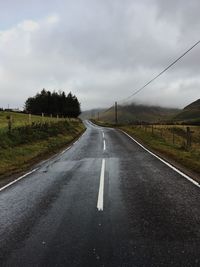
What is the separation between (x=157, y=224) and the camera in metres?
6.59

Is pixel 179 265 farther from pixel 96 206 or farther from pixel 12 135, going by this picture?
pixel 12 135

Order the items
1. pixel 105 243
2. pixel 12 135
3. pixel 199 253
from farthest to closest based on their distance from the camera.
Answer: pixel 12 135, pixel 105 243, pixel 199 253

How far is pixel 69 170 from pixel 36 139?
522 inches

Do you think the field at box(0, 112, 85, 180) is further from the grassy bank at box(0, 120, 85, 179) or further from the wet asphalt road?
the wet asphalt road

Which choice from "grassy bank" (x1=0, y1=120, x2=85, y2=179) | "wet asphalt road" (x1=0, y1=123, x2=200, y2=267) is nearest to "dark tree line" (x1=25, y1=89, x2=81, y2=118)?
"grassy bank" (x1=0, y1=120, x2=85, y2=179)

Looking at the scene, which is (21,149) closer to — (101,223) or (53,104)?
(101,223)

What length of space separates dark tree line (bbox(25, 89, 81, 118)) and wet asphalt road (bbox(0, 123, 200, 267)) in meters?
97.3

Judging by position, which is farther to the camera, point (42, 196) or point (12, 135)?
point (12, 135)

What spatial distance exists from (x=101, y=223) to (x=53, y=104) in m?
104

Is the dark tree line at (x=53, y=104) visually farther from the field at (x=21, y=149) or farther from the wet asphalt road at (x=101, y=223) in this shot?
the wet asphalt road at (x=101, y=223)

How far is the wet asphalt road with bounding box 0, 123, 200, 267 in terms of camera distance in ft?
16.7

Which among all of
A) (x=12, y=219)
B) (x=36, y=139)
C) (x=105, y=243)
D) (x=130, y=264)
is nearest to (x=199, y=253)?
Answer: (x=130, y=264)

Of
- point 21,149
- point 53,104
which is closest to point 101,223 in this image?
point 21,149

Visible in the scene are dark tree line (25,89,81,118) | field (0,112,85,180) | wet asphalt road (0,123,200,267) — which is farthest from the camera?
dark tree line (25,89,81,118)
